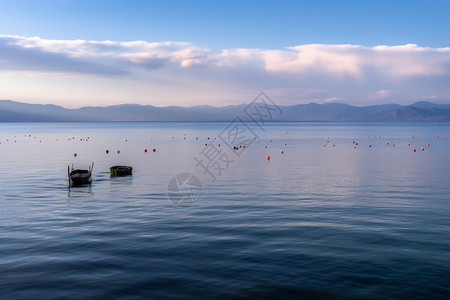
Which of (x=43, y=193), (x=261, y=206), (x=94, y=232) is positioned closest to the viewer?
(x=94, y=232)

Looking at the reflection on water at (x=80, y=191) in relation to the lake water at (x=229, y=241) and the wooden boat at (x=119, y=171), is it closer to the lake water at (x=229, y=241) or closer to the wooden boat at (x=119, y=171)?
the lake water at (x=229, y=241)

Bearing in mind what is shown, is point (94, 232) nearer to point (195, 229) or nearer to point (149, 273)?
point (195, 229)

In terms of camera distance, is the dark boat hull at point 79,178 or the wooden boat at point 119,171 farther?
the wooden boat at point 119,171

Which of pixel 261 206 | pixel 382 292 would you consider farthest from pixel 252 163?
pixel 382 292

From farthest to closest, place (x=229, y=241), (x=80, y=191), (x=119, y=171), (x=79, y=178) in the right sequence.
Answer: (x=119, y=171) → (x=79, y=178) → (x=80, y=191) → (x=229, y=241)

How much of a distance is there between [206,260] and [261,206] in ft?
49.3

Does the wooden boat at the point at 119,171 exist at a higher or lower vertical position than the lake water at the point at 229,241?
→ higher

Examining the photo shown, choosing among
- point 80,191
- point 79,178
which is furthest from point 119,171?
point 80,191

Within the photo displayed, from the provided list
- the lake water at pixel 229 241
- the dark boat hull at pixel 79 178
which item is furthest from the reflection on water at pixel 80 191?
the dark boat hull at pixel 79 178

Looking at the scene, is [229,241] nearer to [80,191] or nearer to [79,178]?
[80,191]

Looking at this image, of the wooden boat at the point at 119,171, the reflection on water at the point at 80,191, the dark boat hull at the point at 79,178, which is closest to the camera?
the reflection on water at the point at 80,191

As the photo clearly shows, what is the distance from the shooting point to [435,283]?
1800 cm

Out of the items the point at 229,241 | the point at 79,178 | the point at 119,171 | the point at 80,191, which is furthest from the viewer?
the point at 119,171

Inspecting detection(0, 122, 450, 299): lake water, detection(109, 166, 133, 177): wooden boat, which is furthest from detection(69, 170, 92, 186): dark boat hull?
detection(109, 166, 133, 177): wooden boat
